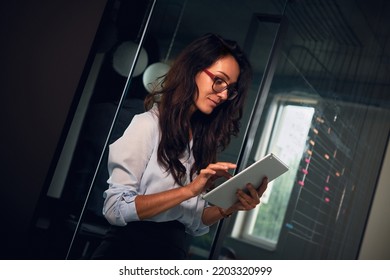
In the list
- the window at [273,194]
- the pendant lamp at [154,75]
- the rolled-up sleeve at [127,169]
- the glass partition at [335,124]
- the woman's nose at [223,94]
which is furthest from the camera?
the window at [273,194]

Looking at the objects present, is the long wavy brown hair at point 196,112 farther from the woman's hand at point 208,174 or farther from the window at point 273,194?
the window at point 273,194

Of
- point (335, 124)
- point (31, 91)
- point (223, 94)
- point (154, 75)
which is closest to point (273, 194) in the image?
point (335, 124)

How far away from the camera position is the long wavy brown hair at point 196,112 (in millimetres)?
1702

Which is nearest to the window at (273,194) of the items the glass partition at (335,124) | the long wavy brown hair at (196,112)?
the glass partition at (335,124)

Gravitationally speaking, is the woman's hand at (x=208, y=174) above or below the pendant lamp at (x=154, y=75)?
below

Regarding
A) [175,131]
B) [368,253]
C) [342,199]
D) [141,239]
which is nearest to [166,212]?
[141,239]

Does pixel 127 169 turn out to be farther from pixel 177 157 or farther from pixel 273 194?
pixel 273 194

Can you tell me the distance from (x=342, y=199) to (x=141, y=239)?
97.5 inches

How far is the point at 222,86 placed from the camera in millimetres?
1807

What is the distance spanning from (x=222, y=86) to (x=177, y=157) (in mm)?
347

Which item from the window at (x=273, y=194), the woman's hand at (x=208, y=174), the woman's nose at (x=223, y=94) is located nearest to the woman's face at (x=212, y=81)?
the woman's nose at (x=223, y=94)

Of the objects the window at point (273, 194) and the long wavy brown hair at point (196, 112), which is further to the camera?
the window at point (273, 194)

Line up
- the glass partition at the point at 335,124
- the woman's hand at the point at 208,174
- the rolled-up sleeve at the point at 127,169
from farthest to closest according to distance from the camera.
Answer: the glass partition at the point at 335,124
the rolled-up sleeve at the point at 127,169
the woman's hand at the point at 208,174

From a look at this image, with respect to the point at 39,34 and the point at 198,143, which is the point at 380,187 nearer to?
the point at 198,143
